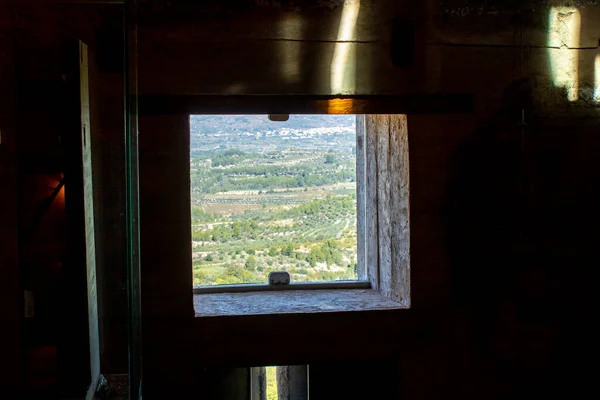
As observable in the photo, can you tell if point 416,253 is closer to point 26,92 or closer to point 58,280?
point 58,280

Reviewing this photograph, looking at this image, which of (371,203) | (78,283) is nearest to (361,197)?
(371,203)

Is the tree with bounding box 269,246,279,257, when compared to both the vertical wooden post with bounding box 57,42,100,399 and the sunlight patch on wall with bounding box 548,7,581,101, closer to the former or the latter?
the vertical wooden post with bounding box 57,42,100,399

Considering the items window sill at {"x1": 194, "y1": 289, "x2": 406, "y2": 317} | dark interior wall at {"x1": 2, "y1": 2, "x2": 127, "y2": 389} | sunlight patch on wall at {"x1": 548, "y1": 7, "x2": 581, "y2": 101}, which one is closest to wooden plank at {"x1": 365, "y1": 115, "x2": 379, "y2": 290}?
window sill at {"x1": 194, "y1": 289, "x2": 406, "y2": 317}

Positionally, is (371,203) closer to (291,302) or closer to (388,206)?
(388,206)

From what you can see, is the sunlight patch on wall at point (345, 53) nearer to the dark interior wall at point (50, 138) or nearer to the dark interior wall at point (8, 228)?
the dark interior wall at point (50, 138)

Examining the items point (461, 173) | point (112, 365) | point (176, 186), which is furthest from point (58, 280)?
point (461, 173)
